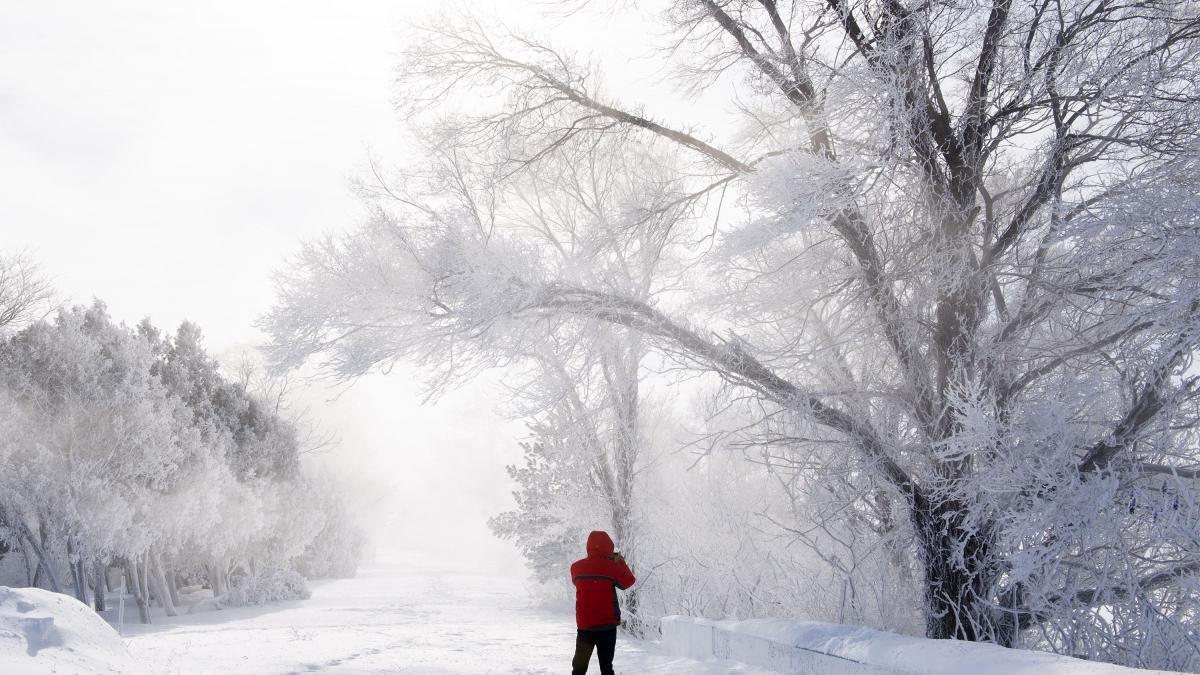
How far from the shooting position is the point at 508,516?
29344 mm

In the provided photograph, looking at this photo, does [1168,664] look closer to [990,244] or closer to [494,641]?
[990,244]

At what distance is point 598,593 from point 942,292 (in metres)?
4.16

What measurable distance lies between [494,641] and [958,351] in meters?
10.8

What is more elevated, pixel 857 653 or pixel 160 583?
pixel 857 653

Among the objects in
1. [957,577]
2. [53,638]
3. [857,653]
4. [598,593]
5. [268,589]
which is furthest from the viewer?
[268,589]

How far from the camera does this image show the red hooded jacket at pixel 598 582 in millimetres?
7391

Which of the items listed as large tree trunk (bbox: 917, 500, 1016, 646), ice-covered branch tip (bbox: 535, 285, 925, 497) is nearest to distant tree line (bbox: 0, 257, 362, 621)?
ice-covered branch tip (bbox: 535, 285, 925, 497)

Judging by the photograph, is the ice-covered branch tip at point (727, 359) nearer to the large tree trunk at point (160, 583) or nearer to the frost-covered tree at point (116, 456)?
the frost-covered tree at point (116, 456)

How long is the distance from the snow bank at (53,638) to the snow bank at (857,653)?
20.0 feet

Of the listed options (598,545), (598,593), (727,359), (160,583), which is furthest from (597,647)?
(160,583)

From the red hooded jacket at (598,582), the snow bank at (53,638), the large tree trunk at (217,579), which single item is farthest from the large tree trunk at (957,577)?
the large tree trunk at (217,579)

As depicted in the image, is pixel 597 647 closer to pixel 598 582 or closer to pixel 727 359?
pixel 598 582

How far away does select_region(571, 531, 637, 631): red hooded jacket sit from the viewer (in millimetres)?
7391

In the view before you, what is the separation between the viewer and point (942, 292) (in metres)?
8.35
